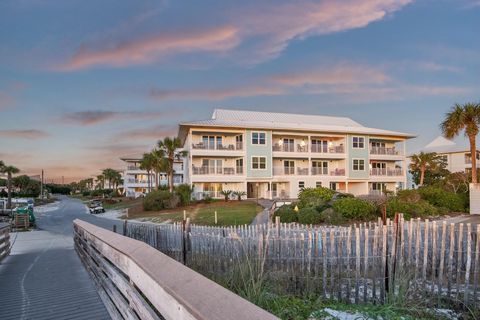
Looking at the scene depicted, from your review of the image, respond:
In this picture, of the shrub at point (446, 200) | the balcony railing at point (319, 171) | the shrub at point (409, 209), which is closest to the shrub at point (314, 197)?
the shrub at point (409, 209)

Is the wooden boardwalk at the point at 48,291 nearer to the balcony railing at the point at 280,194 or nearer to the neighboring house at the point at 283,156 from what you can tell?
the neighboring house at the point at 283,156

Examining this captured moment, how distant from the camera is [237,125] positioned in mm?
41469

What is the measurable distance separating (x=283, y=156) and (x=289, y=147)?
5.56ft

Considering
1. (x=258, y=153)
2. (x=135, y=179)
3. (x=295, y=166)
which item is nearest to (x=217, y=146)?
(x=258, y=153)

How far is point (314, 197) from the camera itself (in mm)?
24859

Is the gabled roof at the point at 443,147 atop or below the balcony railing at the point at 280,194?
atop

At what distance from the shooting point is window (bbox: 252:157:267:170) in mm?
42281

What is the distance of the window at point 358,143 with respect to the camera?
1837 inches

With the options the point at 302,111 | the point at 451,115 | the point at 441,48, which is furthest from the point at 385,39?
the point at 302,111

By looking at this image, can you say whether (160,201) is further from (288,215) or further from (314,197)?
(288,215)

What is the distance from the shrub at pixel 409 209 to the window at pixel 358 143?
22051mm

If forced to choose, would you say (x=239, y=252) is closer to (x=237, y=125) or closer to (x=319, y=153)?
(x=237, y=125)

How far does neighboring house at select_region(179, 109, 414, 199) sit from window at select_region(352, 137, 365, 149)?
0.12 m

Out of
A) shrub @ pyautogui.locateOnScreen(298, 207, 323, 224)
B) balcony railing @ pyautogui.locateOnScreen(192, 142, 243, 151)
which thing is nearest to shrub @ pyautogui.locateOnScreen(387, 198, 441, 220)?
shrub @ pyautogui.locateOnScreen(298, 207, 323, 224)
